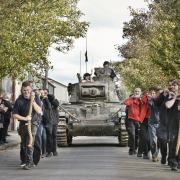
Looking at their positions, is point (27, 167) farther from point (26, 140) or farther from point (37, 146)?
point (37, 146)

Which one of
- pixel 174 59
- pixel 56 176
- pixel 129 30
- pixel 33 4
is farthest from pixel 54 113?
pixel 129 30

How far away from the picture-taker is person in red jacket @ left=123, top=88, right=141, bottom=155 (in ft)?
61.3

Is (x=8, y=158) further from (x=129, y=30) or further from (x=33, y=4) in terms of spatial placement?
(x=129, y=30)

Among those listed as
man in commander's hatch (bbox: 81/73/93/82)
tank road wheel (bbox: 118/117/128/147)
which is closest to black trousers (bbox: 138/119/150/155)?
tank road wheel (bbox: 118/117/128/147)

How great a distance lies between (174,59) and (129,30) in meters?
15.2

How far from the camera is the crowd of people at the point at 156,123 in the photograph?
1413 cm

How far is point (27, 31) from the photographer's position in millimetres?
26625

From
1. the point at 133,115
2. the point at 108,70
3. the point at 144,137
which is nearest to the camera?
the point at 144,137

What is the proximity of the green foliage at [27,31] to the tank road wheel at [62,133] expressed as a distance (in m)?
2.65

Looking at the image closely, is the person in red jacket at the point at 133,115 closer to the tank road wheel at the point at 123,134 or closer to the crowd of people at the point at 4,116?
the tank road wheel at the point at 123,134

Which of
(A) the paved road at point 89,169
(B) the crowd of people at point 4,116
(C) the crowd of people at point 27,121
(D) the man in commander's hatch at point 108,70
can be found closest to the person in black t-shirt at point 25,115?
(C) the crowd of people at point 27,121

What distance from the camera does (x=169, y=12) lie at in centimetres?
4616

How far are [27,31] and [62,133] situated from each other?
14.8 ft

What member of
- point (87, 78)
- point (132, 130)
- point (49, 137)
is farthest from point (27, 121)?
point (87, 78)
